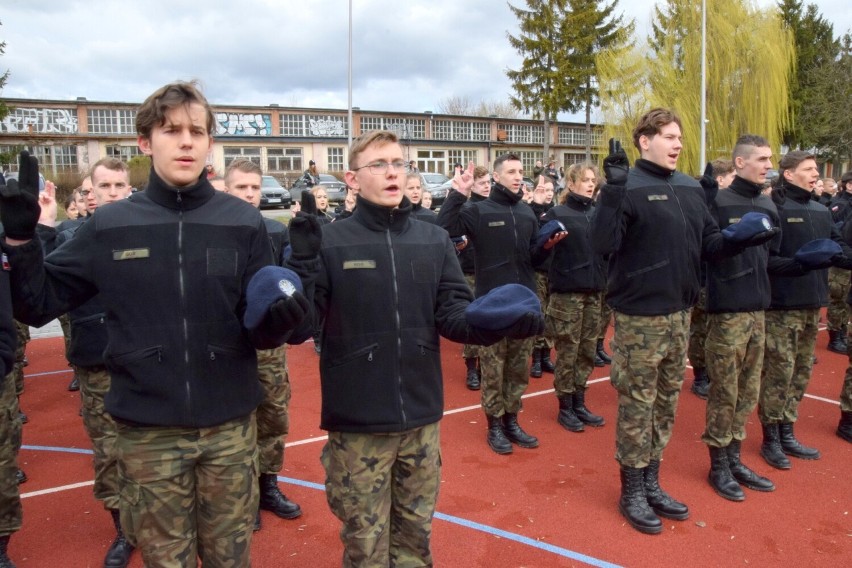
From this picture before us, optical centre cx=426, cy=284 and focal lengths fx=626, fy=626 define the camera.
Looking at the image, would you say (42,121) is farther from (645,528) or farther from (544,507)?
(645,528)

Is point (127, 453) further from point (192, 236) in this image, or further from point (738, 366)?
point (738, 366)

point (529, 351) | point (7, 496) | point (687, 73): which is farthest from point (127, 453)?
point (687, 73)

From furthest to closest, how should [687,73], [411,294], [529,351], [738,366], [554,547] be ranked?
1. [687,73]
2. [529,351]
3. [738,366]
4. [554,547]
5. [411,294]

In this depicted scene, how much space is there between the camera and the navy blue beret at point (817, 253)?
4.46 meters

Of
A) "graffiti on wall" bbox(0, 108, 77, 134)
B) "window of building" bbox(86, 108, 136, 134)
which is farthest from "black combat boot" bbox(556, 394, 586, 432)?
"graffiti on wall" bbox(0, 108, 77, 134)

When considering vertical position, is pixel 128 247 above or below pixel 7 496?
above

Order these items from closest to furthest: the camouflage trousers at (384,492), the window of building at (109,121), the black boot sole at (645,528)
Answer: the camouflage trousers at (384,492), the black boot sole at (645,528), the window of building at (109,121)

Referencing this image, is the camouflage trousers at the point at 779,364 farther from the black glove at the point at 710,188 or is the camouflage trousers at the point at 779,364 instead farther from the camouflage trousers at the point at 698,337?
the camouflage trousers at the point at 698,337

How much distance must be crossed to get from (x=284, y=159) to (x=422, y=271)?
150 ft

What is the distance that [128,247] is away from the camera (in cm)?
237

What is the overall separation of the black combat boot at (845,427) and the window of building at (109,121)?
47.0m

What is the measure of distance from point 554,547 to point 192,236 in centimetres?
271

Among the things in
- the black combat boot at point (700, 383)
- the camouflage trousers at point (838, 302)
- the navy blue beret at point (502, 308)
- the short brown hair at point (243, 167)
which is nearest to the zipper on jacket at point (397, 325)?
the navy blue beret at point (502, 308)

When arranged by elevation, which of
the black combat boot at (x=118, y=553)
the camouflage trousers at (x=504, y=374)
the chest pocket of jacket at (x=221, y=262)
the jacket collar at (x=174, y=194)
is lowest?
the black combat boot at (x=118, y=553)
